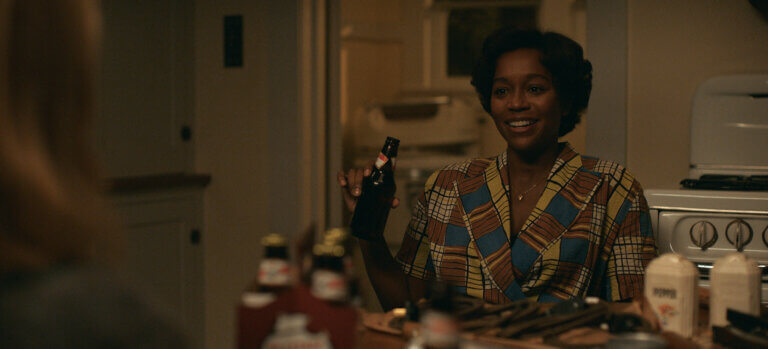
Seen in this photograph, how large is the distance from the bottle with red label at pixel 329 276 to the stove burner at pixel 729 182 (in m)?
1.29

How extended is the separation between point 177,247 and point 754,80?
82.5 inches

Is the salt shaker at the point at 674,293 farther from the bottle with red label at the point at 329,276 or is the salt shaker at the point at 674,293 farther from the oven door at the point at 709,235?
the oven door at the point at 709,235

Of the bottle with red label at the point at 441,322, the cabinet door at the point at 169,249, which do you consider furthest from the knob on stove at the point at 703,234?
the cabinet door at the point at 169,249

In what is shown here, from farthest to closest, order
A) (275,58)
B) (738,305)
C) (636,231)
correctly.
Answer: (275,58) → (636,231) → (738,305)

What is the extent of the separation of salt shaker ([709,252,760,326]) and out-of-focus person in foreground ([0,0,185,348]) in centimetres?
86

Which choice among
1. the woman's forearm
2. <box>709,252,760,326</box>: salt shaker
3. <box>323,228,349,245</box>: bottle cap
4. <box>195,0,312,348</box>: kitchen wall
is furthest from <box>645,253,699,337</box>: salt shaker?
<box>195,0,312,348</box>: kitchen wall

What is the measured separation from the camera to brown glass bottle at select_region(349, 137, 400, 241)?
1.52 meters

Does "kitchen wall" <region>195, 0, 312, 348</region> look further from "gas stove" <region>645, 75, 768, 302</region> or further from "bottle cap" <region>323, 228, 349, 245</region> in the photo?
"bottle cap" <region>323, 228, 349, 245</region>

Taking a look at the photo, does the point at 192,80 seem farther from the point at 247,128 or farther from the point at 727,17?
the point at 727,17

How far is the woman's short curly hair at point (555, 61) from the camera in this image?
1.69 meters

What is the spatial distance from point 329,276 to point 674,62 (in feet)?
5.26

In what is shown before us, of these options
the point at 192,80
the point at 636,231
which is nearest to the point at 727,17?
the point at 636,231

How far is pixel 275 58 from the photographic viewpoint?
2.59m

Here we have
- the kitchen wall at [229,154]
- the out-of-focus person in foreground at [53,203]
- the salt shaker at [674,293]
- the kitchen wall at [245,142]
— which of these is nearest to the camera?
the out-of-focus person in foreground at [53,203]
